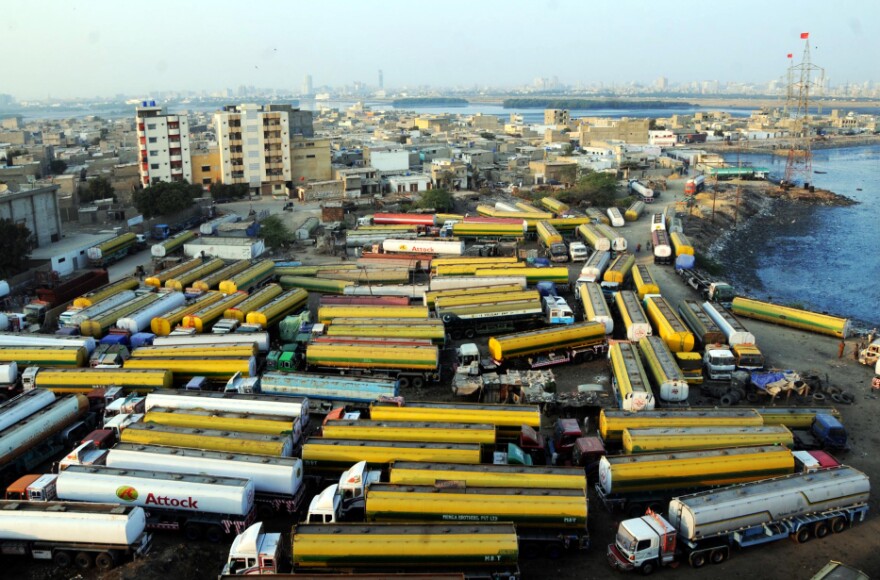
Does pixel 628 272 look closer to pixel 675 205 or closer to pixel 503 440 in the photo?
pixel 503 440

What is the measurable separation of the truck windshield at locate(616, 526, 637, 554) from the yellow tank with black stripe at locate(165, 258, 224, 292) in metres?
14.6

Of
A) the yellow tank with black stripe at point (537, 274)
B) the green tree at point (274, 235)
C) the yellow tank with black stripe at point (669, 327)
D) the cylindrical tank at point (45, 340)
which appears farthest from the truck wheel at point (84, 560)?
the green tree at point (274, 235)

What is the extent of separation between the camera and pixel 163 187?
3031cm

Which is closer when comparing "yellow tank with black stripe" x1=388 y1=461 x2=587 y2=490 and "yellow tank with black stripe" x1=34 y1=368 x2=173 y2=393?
"yellow tank with black stripe" x1=388 y1=461 x2=587 y2=490

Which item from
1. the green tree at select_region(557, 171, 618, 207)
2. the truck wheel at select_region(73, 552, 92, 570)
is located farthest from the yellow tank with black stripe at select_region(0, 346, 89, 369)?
the green tree at select_region(557, 171, 618, 207)

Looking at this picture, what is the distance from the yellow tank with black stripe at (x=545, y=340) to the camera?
595 inches

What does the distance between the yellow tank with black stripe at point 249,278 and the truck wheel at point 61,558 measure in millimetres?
11119

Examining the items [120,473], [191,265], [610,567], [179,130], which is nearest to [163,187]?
[179,130]

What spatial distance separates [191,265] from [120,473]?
13150mm

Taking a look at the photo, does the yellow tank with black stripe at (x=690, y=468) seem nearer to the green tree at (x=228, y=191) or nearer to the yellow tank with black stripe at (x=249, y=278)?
the yellow tank with black stripe at (x=249, y=278)

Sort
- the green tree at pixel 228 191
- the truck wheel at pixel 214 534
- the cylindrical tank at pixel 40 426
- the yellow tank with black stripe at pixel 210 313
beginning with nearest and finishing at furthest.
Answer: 1. the truck wheel at pixel 214 534
2. the cylindrical tank at pixel 40 426
3. the yellow tank with black stripe at pixel 210 313
4. the green tree at pixel 228 191

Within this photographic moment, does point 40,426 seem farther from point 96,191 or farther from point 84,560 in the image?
point 96,191

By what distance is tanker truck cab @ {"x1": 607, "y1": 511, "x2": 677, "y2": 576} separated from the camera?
874 cm

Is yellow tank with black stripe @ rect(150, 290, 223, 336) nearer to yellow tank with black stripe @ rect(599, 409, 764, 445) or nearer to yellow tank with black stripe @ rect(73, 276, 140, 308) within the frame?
yellow tank with black stripe @ rect(73, 276, 140, 308)
